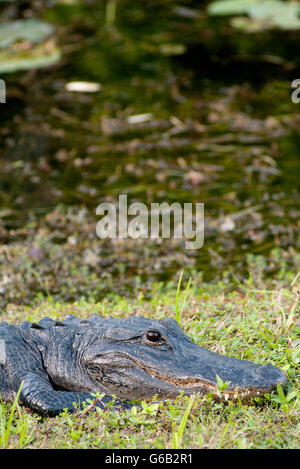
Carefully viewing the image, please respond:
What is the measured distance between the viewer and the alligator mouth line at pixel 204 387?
3537 mm

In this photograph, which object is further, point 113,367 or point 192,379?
point 113,367

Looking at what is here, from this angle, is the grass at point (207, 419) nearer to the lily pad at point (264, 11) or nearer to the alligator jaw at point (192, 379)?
the alligator jaw at point (192, 379)

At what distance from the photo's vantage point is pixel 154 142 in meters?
9.88

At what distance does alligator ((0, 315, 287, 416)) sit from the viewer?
363cm

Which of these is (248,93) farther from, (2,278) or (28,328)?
(28,328)

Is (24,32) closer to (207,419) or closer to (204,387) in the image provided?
(204,387)

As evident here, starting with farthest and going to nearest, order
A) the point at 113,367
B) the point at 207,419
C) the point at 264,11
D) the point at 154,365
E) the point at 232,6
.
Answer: the point at 232,6 → the point at 264,11 → the point at 113,367 → the point at 154,365 → the point at 207,419

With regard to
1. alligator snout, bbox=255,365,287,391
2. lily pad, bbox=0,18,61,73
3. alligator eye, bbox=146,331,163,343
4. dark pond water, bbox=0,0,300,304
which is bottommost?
dark pond water, bbox=0,0,300,304

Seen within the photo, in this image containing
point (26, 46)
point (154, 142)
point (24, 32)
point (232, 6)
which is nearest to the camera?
point (154, 142)

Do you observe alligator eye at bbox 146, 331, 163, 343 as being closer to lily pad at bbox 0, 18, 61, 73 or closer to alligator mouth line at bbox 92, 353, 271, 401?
alligator mouth line at bbox 92, 353, 271, 401

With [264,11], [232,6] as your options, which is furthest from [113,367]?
[232,6]

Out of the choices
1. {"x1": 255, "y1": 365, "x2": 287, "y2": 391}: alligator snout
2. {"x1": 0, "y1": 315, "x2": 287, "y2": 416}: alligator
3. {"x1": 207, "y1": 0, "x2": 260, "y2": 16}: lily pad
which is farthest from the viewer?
{"x1": 207, "y1": 0, "x2": 260, "y2": 16}: lily pad

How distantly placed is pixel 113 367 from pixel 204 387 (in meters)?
0.56

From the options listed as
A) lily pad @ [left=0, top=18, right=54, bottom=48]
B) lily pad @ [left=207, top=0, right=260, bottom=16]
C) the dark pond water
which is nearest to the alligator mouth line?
the dark pond water
